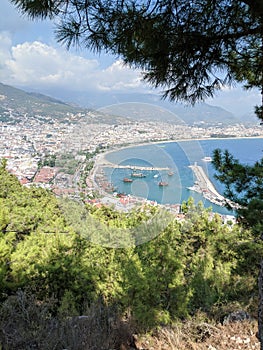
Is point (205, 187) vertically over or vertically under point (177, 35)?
under

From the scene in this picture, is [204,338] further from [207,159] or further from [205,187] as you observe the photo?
[207,159]

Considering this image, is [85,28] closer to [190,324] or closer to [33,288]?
[190,324]

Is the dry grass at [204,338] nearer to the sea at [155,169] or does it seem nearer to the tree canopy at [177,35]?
the sea at [155,169]

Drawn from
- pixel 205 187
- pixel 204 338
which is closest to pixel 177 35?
pixel 205 187

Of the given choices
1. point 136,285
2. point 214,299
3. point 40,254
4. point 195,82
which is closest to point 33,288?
point 40,254

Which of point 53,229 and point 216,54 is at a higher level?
point 216,54

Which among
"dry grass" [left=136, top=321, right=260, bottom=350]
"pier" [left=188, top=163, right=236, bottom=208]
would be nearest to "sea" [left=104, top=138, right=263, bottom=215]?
"pier" [left=188, top=163, right=236, bottom=208]
